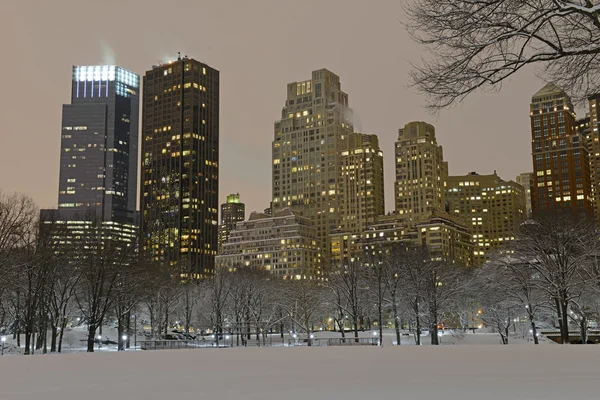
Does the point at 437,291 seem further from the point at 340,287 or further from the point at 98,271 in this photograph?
the point at 98,271

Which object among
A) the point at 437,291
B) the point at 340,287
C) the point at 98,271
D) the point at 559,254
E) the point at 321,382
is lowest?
the point at 321,382

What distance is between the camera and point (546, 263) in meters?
46.8

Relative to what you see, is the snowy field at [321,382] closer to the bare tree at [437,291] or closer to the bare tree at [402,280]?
the bare tree at [437,291]

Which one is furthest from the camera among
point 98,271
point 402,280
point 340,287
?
point 340,287

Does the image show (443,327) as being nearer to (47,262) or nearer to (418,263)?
(418,263)

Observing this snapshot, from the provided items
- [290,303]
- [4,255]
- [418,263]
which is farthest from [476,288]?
[4,255]

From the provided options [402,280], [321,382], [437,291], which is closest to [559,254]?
[437,291]

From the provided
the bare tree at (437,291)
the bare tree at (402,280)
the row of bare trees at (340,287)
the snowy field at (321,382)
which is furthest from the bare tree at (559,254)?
the snowy field at (321,382)

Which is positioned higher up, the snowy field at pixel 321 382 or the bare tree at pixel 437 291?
the bare tree at pixel 437 291

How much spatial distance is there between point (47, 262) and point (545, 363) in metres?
38.9

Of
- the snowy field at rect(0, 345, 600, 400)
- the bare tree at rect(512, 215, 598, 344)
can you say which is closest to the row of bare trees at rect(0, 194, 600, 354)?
the bare tree at rect(512, 215, 598, 344)

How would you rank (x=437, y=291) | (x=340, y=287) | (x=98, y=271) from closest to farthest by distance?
(x=98, y=271), (x=437, y=291), (x=340, y=287)

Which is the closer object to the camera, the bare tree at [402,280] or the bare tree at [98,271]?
the bare tree at [98,271]

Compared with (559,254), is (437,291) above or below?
below
